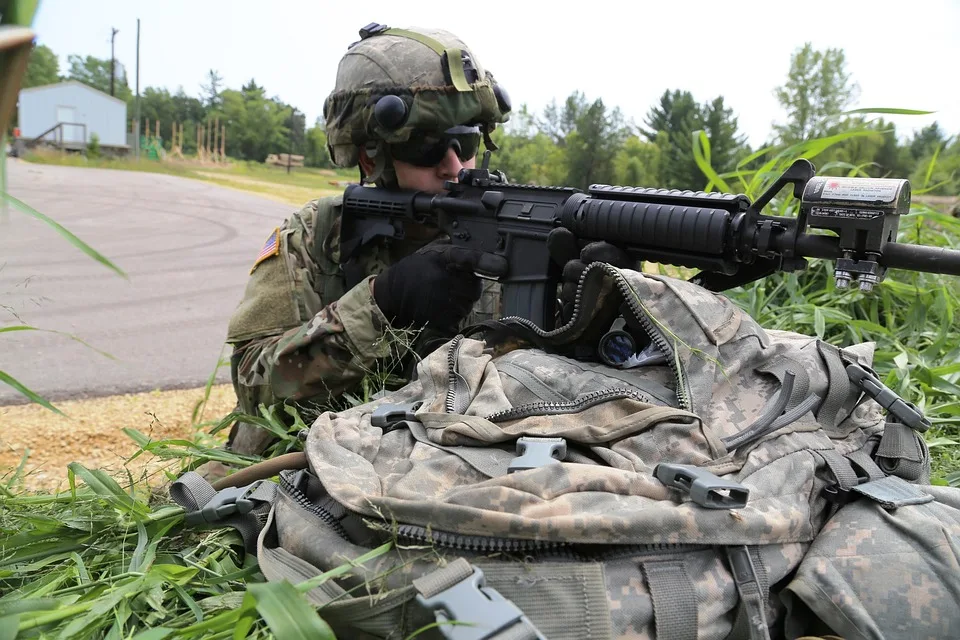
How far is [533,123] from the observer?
60.6ft

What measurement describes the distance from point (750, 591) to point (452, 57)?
1896mm

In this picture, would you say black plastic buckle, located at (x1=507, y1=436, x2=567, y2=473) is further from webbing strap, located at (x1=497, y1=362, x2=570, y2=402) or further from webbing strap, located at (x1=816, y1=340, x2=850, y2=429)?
webbing strap, located at (x1=816, y1=340, x2=850, y2=429)

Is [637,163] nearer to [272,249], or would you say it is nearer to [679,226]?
[272,249]

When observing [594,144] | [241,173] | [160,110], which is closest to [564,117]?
[594,144]

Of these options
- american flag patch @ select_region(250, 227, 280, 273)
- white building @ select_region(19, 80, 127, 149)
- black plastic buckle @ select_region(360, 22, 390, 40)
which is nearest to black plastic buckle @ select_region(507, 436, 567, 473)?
american flag patch @ select_region(250, 227, 280, 273)

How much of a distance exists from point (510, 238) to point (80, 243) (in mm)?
1420

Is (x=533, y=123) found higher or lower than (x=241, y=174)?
higher

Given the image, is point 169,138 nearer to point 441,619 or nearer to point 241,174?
point 241,174

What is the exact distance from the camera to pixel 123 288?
25.0 feet

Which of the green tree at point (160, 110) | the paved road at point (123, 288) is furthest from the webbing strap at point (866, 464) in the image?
the green tree at point (160, 110)

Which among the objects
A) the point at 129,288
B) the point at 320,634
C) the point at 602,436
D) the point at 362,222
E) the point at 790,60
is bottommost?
the point at 129,288

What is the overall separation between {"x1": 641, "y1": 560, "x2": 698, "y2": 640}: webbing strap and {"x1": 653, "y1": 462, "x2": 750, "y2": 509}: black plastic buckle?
10cm

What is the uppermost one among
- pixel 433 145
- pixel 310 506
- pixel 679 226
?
pixel 433 145

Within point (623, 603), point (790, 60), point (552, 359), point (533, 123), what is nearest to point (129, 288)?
point (552, 359)
